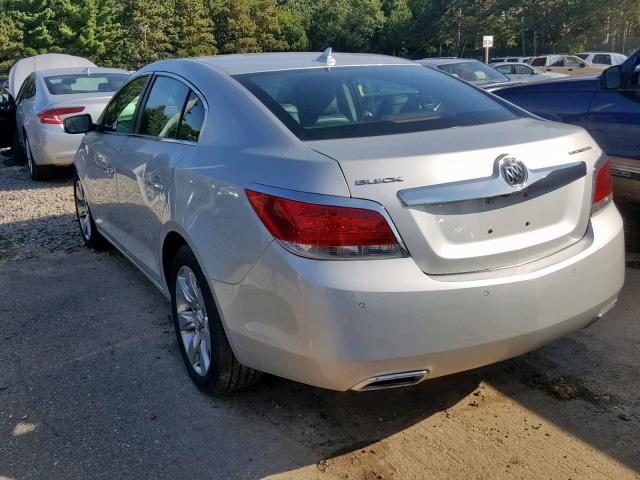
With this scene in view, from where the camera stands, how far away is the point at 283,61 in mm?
3816

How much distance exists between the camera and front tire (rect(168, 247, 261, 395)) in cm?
309

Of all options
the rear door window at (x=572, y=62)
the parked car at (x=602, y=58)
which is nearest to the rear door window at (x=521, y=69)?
the rear door window at (x=572, y=62)

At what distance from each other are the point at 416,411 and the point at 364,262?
1066mm

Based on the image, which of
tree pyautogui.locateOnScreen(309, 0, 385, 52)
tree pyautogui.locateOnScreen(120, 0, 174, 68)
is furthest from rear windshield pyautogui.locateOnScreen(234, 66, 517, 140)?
tree pyautogui.locateOnScreen(309, 0, 385, 52)

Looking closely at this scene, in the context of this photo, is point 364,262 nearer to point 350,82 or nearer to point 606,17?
point 350,82

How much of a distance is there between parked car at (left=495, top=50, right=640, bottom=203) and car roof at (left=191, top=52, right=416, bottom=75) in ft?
5.40

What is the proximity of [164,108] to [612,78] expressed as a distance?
3.08 m

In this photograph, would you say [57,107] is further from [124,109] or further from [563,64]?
[563,64]

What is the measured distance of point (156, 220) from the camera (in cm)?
367

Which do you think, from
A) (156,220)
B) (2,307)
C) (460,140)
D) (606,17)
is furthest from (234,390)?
(606,17)

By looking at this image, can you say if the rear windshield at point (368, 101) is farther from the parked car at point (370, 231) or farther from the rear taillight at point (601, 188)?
the rear taillight at point (601, 188)

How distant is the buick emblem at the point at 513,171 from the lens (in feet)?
8.54

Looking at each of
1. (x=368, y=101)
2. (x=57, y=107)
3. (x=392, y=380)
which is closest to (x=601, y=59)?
(x=57, y=107)

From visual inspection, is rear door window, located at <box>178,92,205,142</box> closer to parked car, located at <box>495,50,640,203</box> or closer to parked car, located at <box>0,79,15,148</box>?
parked car, located at <box>495,50,640,203</box>
